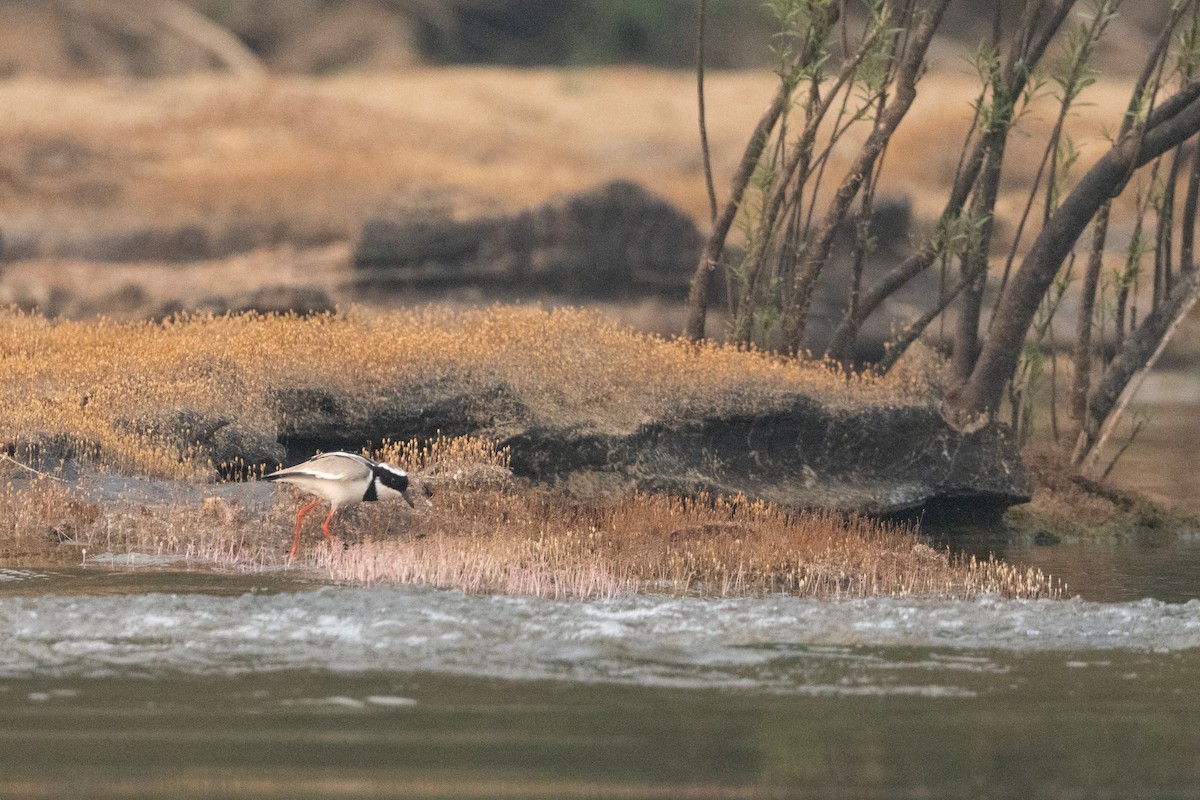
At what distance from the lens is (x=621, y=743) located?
28.5ft

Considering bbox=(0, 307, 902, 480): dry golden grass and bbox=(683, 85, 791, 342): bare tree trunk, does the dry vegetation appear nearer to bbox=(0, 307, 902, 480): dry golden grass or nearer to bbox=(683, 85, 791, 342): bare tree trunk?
bbox=(0, 307, 902, 480): dry golden grass

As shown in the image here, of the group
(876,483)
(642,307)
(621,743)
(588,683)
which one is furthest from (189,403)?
(642,307)

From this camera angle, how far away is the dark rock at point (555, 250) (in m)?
38.5

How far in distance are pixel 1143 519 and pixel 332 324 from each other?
29.0ft

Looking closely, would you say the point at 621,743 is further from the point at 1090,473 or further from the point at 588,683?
the point at 1090,473

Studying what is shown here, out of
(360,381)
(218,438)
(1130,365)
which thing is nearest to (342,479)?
(218,438)

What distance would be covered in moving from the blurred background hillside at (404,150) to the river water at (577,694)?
17666mm

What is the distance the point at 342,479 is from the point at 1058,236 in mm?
8631

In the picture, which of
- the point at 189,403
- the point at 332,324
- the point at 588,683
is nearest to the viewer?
the point at 588,683

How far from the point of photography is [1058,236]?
1923 cm

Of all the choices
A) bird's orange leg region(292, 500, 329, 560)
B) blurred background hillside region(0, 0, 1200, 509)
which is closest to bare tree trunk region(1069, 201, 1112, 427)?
blurred background hillside region(0, 0, 1200, 509)

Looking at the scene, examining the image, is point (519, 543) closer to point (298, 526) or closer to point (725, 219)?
point (298, 526)

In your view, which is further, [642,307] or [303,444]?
[642,307]

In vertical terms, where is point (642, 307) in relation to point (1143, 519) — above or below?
above
